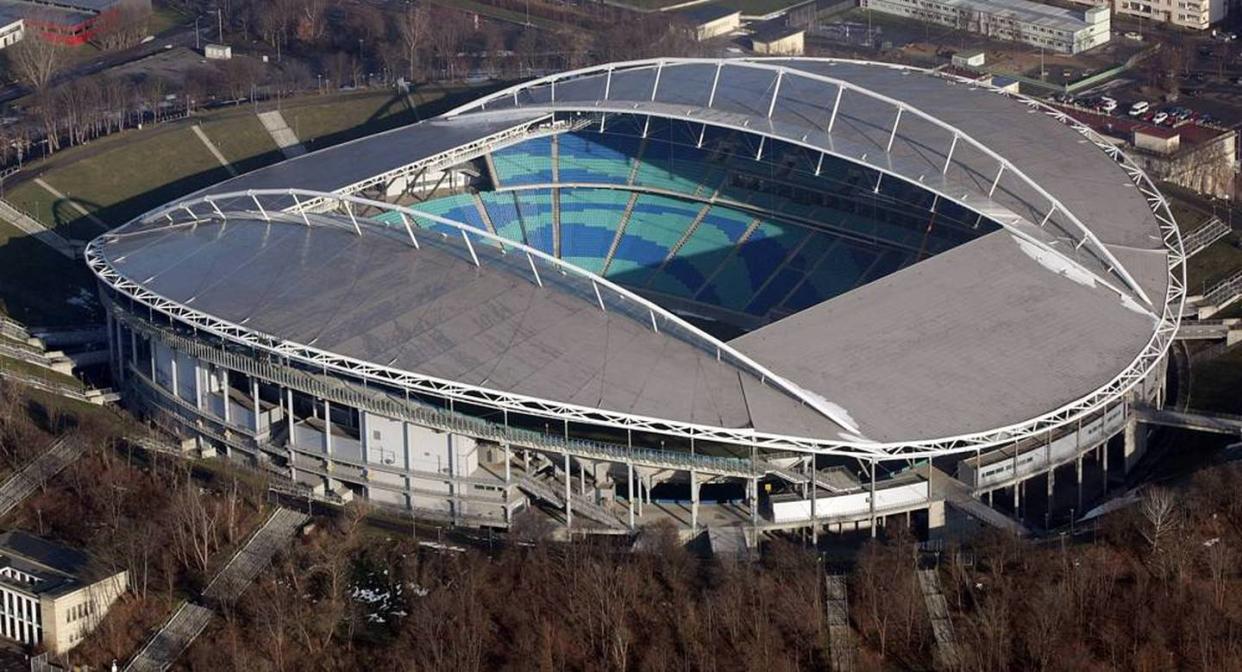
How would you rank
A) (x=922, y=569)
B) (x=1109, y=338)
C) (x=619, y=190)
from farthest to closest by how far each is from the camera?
(x=619, y=190) → (x=1109, y=338) → (x=922, y=569)

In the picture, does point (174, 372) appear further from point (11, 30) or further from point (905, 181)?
point (11, 30)

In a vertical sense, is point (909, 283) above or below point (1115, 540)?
above

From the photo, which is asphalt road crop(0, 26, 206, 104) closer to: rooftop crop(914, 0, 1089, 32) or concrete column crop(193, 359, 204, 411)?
rooftop crop(914, 0, 1089, 32)

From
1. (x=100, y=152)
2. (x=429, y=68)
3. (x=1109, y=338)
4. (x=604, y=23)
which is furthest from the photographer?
(x=604, y=23)

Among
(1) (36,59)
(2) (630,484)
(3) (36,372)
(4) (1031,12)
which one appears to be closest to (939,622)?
(2) (630,484)

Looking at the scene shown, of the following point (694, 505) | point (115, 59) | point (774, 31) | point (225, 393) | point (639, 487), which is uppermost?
point (774, 31)

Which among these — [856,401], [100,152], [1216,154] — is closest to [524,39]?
[100,152]

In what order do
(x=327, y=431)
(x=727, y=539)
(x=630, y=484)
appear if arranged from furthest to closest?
1. (x=327, y=431)
2. (x=630, y=484)
3. (x=727, y=539)

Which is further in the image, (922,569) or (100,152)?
(100,152)

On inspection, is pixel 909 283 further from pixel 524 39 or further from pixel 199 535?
pixel 524 39
